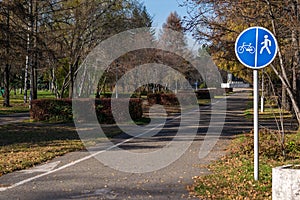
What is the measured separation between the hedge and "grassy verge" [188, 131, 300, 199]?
38.8 feet

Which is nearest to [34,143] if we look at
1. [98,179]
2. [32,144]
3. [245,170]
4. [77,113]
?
[32,144]

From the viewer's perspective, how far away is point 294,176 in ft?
19.9

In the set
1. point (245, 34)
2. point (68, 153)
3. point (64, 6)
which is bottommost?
point (68, 153)

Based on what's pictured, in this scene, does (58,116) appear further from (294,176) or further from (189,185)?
(294,176)

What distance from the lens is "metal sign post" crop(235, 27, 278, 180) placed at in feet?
25.5

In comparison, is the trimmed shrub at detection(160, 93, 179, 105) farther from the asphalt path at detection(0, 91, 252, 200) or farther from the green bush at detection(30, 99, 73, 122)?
the asphalt path at detection(0, 91, 252, 200)

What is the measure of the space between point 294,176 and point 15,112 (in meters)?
32.3

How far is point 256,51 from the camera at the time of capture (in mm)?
7855

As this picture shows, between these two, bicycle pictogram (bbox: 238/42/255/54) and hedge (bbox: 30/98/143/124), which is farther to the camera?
hedge (bbox: 30/98/143/124)

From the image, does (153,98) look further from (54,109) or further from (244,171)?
(244,171)

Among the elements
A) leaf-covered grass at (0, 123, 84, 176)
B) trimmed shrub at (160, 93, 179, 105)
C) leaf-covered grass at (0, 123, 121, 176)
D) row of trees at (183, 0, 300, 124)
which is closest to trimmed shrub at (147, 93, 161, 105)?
trimmed shrub at (160, 93, 179, 105)

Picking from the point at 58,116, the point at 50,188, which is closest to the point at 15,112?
the point at 58,116

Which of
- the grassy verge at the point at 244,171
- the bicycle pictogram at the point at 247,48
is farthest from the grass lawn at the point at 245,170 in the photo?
the bicycle pictogram at the point at 247,48

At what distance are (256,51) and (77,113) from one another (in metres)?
16.9
